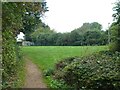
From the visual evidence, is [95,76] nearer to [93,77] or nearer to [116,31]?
[93,77]

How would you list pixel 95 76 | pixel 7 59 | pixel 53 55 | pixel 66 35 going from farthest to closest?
pixel 66 35
pixel 53 55
pixel 7 59
pixel 95 76

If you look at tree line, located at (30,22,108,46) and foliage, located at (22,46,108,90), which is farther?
tree line, located at (30,22,108,46)

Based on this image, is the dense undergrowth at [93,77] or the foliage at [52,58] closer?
the dense undergrowth at [93,77]

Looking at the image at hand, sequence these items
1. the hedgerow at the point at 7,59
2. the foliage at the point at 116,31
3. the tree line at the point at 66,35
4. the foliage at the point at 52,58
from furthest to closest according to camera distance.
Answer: the tree line at the point at 66,35
the foliage at the point at 116,31
the foliage at the point at 52,58
the hedgerow at the point at 7,59

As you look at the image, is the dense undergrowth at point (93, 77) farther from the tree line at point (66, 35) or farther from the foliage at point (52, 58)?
the tree line at point (66, 35)

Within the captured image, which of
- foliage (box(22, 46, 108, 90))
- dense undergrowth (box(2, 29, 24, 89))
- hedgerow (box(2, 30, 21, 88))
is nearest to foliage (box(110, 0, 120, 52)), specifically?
foliage (box(22, 46, 108, 90))

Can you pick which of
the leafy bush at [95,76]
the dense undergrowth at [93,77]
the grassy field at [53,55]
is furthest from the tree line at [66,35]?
the leafy bush at [95,76]

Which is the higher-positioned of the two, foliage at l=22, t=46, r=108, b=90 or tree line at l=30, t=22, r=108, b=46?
tree line at l=30, t=22, r=108, b=46

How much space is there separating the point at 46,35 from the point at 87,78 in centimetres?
3121

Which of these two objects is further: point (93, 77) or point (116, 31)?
point (116, 31)

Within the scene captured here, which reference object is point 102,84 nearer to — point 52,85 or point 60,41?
point 52,85

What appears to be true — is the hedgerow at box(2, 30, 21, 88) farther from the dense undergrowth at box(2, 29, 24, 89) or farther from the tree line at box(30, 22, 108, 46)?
the tree line at box(30, 22, 108, 46)

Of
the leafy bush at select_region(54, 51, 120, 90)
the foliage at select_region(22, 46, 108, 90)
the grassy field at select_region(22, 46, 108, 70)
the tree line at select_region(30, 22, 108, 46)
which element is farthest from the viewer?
the tree line at select_region(30, 22, 108, 46)

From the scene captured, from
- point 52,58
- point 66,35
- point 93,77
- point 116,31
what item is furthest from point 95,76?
point 66,35
